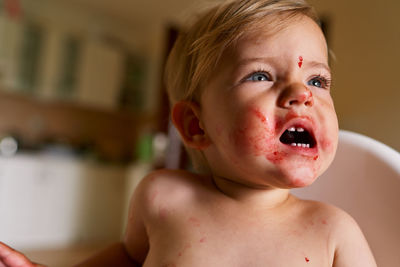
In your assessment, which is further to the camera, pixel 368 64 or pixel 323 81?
pixel 368 64

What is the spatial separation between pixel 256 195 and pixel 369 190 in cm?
23

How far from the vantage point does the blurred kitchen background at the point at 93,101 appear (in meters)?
2.51

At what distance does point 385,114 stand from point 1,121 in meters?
3.48

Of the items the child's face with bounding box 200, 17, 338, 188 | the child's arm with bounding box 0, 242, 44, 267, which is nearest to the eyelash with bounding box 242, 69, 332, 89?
the child's face with bounding box 200, 17, 338, 188

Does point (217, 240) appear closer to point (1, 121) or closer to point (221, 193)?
point (221, 193)

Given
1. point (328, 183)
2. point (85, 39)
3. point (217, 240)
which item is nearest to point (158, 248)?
point (217, 240)

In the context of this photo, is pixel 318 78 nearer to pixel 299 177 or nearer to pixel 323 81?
pixel 323 81

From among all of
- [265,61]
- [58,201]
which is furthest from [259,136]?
[58,201]

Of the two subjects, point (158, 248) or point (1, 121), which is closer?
point (158, 248)

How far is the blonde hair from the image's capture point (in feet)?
1.77

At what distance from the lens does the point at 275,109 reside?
48cm

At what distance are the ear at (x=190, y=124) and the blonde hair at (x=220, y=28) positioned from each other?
0.05ft

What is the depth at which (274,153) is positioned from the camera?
48 cm

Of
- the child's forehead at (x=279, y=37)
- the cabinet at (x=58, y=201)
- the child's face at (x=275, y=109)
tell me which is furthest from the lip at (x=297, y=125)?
the cabinet at (x=58, y=201)
